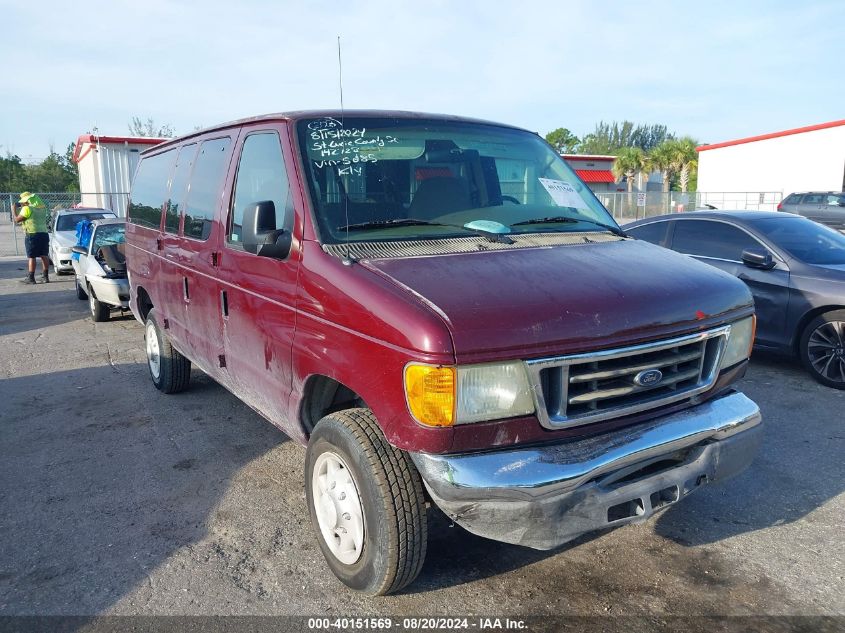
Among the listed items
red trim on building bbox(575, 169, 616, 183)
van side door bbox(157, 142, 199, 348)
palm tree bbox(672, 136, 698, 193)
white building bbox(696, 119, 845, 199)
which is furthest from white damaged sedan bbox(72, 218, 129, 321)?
palm tree bbox(672, 136, 698, 193)

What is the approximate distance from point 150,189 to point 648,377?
193 inches

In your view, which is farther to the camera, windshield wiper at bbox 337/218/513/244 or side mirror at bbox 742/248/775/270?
side mirror at bbox 742/248/775/270

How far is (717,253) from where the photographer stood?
711 centimetres

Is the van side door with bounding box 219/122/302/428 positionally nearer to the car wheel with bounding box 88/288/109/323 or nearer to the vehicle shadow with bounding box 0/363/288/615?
the vehicle shadow with bounding box 0/363/288/615

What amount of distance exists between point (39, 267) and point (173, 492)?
18453 mm

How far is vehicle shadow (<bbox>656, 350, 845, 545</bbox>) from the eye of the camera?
12.1 feet

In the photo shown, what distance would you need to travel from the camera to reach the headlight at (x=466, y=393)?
248 centimetres

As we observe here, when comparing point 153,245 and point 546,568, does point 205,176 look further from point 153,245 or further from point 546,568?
point 546,568

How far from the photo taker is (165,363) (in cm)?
602

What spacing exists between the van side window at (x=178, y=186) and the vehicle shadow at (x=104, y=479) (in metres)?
1.60

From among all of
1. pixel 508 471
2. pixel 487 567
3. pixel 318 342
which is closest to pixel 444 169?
pixel 318 342

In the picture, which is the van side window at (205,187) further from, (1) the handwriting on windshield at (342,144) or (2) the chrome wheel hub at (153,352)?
(2) the chrome wheel hub at (153,352)

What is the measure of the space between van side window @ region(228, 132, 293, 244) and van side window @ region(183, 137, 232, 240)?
30 cm

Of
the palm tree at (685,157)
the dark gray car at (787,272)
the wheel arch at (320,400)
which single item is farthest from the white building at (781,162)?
the wheel arch at (320,400)
